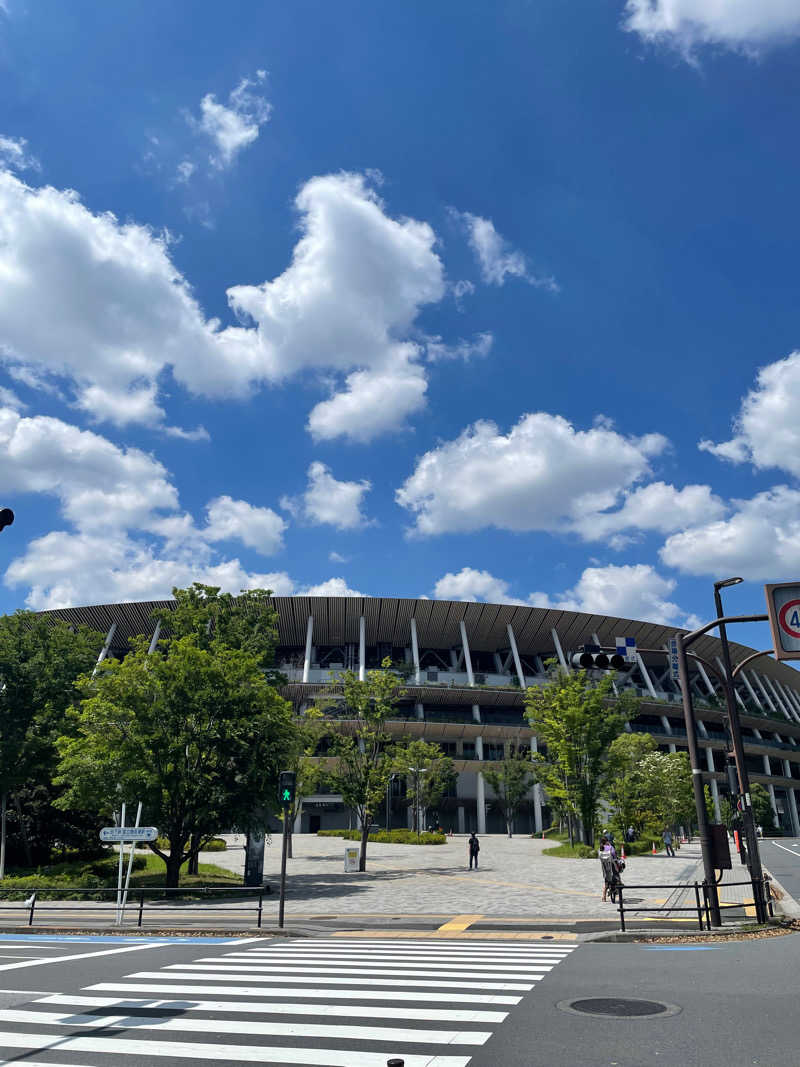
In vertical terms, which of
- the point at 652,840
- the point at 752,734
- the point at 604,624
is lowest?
the point at 652,840

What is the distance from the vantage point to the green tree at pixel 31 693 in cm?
3122

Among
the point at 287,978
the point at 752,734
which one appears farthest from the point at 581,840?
the point at 752,734

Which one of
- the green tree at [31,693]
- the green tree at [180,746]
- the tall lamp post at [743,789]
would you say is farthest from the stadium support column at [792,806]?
the green tree at [31,693]

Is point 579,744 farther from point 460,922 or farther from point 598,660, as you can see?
point 598,660

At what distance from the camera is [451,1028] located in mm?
7094

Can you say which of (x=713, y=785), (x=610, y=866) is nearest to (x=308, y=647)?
(x=713, y=785)

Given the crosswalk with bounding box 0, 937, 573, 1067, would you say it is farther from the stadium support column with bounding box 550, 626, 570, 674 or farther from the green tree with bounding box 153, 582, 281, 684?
the stadium support column with bounding box 550, 626, 570, 674

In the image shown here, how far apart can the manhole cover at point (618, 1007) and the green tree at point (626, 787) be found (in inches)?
1205

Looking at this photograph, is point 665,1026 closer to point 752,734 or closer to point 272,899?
point 272,899

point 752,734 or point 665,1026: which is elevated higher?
point 752,734

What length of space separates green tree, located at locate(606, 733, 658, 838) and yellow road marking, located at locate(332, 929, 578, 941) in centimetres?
2314

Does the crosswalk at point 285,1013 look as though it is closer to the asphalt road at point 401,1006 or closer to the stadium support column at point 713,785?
→ the asphalt road at point 401,1006

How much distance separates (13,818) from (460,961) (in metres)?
31.3

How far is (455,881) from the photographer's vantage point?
93.5 feet
